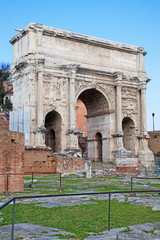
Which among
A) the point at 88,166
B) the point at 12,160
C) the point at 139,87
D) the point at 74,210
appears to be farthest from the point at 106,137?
the point at 74,210

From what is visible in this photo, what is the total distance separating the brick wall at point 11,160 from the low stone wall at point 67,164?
11275 millimetres

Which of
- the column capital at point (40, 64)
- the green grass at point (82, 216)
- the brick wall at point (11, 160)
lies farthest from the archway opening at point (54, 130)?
the green grass at point (82, 216)

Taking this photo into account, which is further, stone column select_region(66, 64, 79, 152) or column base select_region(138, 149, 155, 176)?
column base select_region(138, 149, 155, 176)

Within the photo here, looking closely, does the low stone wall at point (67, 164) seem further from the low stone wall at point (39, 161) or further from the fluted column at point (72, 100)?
the fluted column at point (72, 100)

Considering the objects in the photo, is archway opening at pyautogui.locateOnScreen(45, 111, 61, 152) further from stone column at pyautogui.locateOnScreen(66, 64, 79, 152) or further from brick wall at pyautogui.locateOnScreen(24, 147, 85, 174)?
brick wall at pyautogui.locateOnScreen(24, 147, 85, 174)

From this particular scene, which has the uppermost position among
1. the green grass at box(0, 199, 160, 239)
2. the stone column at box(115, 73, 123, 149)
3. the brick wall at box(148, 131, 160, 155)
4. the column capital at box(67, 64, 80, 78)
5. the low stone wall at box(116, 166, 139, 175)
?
the column capital at box(67, 64, 80, 78)

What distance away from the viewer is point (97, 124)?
3347 centimetres

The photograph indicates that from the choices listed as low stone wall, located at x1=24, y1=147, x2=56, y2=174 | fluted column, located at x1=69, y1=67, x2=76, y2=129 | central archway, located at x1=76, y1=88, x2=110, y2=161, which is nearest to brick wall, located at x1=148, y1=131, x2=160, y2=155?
central archway, located at x1=76, y1=88, x2=110, y2=161

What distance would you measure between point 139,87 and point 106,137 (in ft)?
19.1

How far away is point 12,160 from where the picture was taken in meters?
11.2

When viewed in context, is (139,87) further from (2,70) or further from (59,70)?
(2,70)

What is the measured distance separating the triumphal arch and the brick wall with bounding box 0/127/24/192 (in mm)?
14985

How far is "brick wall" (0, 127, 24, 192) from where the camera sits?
35.8 feet

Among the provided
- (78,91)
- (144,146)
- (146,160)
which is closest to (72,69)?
(78,91)
